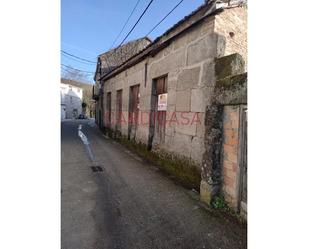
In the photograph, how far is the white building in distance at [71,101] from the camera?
36.8 metres

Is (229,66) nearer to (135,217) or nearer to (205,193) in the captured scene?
(205,193)

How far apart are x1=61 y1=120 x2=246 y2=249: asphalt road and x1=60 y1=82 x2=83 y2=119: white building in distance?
113 feet

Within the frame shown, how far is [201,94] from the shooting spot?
4.25 meters

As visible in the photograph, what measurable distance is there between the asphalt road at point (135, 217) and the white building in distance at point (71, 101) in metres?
34.4

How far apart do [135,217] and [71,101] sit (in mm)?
40439

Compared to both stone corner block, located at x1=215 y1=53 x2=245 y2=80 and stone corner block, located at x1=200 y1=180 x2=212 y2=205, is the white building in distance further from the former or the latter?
stone corner block, located at x1=200 y1=180 x2=212 y2=205

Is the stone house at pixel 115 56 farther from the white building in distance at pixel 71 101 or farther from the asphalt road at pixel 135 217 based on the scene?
the white building in distance at pixel 71 101

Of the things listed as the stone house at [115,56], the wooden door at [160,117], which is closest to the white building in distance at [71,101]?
the stone house at [115,56]

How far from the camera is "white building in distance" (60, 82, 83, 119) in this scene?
1451 inches

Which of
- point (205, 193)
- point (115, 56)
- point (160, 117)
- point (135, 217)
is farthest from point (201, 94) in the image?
point (115, 56)

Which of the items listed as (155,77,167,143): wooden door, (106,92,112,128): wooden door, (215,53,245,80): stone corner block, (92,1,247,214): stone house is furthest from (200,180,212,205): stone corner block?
(106,92,112,128): wooden door
